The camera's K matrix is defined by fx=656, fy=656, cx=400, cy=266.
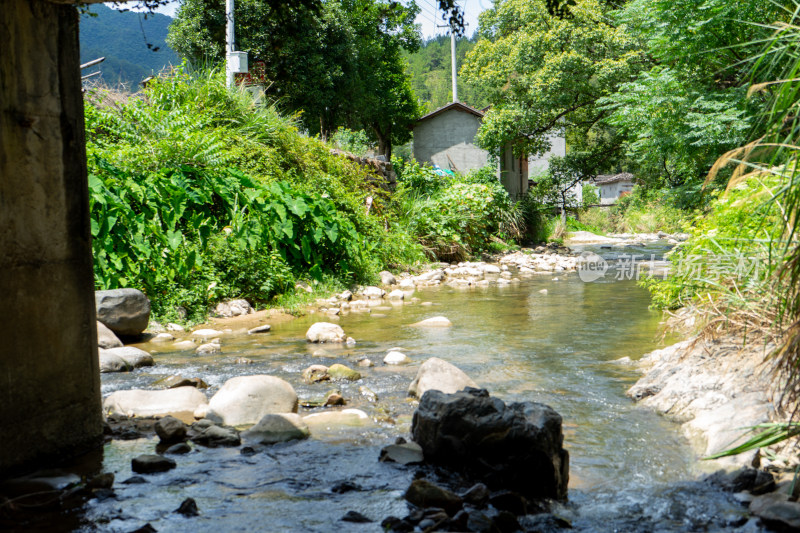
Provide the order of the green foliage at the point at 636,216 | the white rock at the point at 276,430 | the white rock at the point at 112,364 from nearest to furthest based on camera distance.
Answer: the white rock at the point at 276,430 → the white rock at the point at 112,364 → the green foliage at the point at 636,216

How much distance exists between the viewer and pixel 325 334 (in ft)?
24.8

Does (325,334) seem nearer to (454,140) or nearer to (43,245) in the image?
(43,245)

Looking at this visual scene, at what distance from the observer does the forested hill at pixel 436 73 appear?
78562 millimetres

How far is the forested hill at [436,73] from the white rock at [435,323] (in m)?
65.5

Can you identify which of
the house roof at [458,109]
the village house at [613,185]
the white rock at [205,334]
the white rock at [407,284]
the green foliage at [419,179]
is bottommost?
the white rock at [205,334]

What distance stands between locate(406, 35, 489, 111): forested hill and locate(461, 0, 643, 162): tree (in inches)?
1942

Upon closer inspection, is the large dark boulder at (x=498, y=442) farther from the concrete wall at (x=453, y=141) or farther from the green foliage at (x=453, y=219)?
the concrete wall at (x=453, y=141)

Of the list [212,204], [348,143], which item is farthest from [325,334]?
[348,143]

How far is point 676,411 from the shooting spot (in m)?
4.68

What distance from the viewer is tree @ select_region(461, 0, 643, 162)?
64.4ft

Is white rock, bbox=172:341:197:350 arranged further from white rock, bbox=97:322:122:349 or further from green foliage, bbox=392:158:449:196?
green foliage, bbox=392:158:449:196

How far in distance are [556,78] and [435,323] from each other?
13.9 m

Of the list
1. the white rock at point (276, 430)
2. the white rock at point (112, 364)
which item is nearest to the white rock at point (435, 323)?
the white rock at point (112, 364)

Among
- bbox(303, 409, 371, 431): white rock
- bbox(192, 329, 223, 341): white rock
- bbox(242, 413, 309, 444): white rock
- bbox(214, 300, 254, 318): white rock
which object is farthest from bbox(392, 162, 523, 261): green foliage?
bbox(242, 413, 309, 444): white rock
